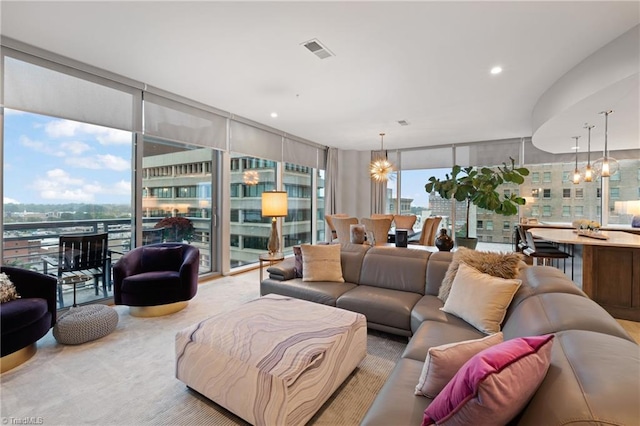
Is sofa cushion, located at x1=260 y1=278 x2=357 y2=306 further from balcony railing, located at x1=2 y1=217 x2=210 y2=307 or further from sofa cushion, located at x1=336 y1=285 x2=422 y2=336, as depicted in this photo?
balcony railing, located at x1=2 y1=217 x2=210 y2=307

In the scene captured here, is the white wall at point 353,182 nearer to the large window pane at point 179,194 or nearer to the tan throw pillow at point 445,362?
the large window pane at point 179,194

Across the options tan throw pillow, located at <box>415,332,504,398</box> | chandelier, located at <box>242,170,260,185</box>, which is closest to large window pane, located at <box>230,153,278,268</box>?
chandelier, located at <box>242,170,260,185</box>

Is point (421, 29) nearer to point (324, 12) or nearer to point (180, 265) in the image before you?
point (324, 12)

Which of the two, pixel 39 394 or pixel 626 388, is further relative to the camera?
pixel 39 394

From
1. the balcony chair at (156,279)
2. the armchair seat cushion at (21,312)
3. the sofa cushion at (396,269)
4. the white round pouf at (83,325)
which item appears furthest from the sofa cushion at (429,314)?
the armchair seat cushion at (21,312)

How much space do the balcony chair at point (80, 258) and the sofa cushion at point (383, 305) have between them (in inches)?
110

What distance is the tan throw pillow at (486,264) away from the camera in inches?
86.3

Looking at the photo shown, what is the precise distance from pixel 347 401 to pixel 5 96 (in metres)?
4.06

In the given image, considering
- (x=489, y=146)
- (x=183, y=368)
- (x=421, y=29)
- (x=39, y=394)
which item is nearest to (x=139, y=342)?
(x=39, y=394)

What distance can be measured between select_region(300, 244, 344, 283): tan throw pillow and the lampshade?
2.67ft

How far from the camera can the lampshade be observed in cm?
390

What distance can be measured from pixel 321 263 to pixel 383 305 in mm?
901

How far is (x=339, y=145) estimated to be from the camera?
297 inches

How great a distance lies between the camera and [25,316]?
86.0 inches
